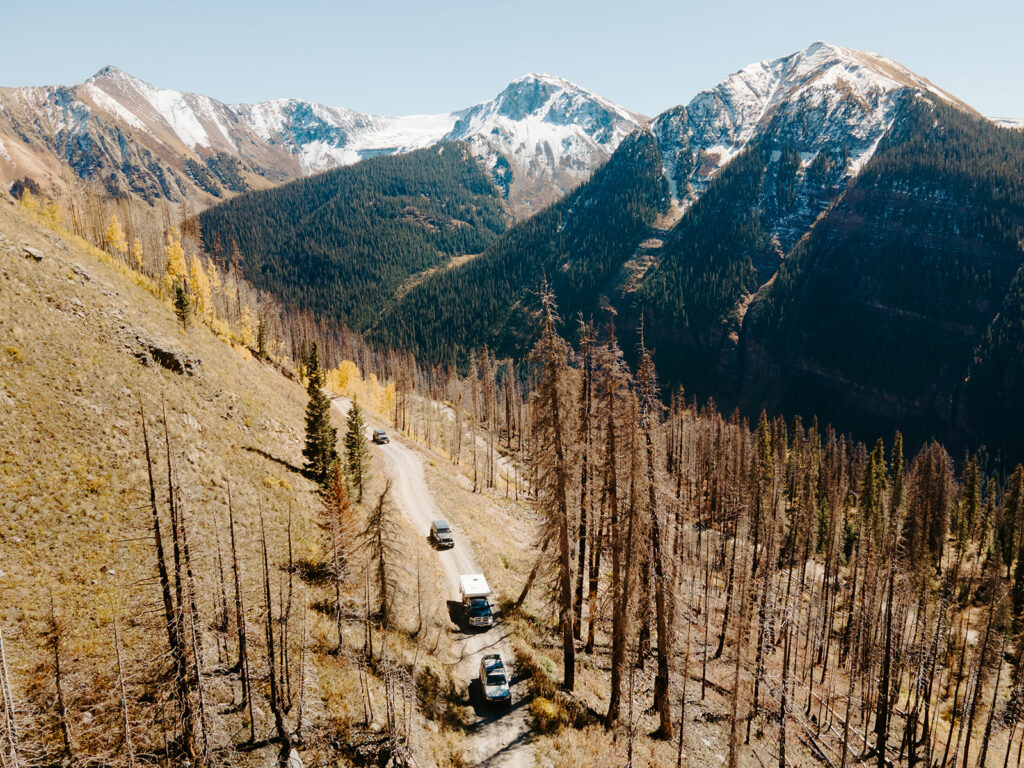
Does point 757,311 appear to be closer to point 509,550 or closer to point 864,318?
point 864,318

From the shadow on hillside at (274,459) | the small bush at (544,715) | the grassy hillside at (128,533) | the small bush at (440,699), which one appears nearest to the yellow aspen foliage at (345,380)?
the grassy hillside at (128,533)

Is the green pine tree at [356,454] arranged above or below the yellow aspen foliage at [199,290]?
below

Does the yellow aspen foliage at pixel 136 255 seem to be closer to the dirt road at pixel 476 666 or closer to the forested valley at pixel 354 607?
the forested valley at pixel 354 607

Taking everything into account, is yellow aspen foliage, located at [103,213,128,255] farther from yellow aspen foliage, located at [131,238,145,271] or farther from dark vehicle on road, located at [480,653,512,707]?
dark vehicle on road, located at [480,653,512,707]

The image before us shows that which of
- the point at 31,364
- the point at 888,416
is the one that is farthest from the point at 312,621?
the point at 888,416

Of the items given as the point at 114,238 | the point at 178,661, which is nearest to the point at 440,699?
the point at 178,661

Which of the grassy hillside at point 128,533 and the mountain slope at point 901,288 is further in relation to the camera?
the mountain slope at point 901,288
